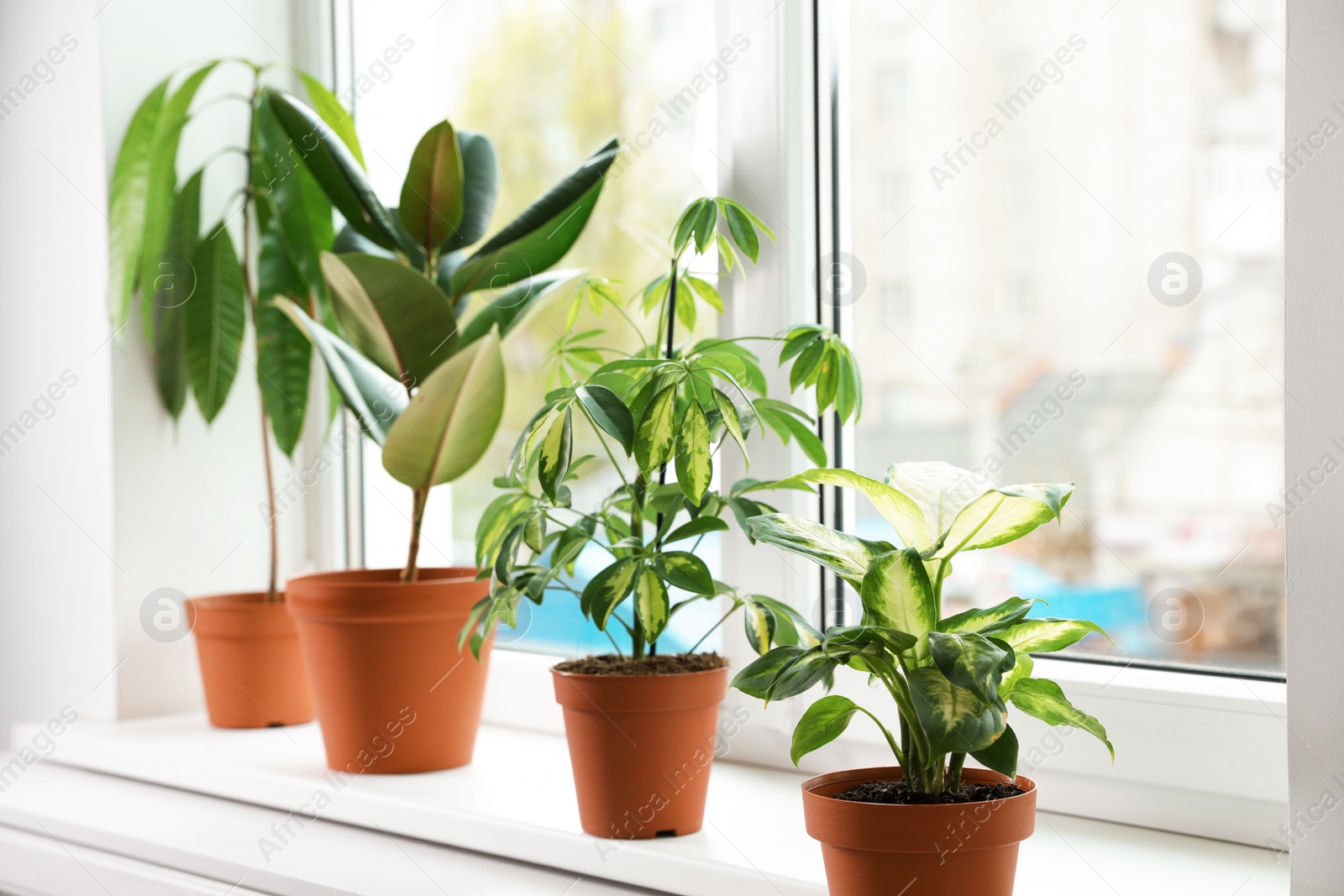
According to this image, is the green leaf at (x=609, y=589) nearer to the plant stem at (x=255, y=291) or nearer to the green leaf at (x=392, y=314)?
the green leaf at (x=392, y=314)

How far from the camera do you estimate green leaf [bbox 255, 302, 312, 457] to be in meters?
1.54

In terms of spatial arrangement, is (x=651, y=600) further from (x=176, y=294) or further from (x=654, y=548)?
(x=176, y=294)

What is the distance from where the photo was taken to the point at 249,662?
1497 mm

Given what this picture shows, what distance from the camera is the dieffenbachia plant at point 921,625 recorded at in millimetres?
720

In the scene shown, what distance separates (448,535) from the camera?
5.52 feet

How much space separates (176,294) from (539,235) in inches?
23.0

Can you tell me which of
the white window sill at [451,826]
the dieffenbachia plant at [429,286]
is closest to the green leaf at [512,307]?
the dieffenbachia plant at [429,286]

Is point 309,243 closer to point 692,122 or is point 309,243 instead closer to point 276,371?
point 276,371

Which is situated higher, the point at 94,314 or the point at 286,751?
the point at 94,314

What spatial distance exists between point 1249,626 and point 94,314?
1.46 meters

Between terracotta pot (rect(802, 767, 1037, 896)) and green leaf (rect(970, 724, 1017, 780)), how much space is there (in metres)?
0.02

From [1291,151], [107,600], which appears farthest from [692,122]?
[107,600]

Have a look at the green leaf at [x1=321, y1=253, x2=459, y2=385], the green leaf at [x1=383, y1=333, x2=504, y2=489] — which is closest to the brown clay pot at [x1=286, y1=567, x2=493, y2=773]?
the green leaf at [x1=383, y1=333, x2=504, y2=489]

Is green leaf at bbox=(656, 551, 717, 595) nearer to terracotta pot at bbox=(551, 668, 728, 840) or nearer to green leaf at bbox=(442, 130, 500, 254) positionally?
terracotta pot at bbox=(551, 668, 728, 840)
